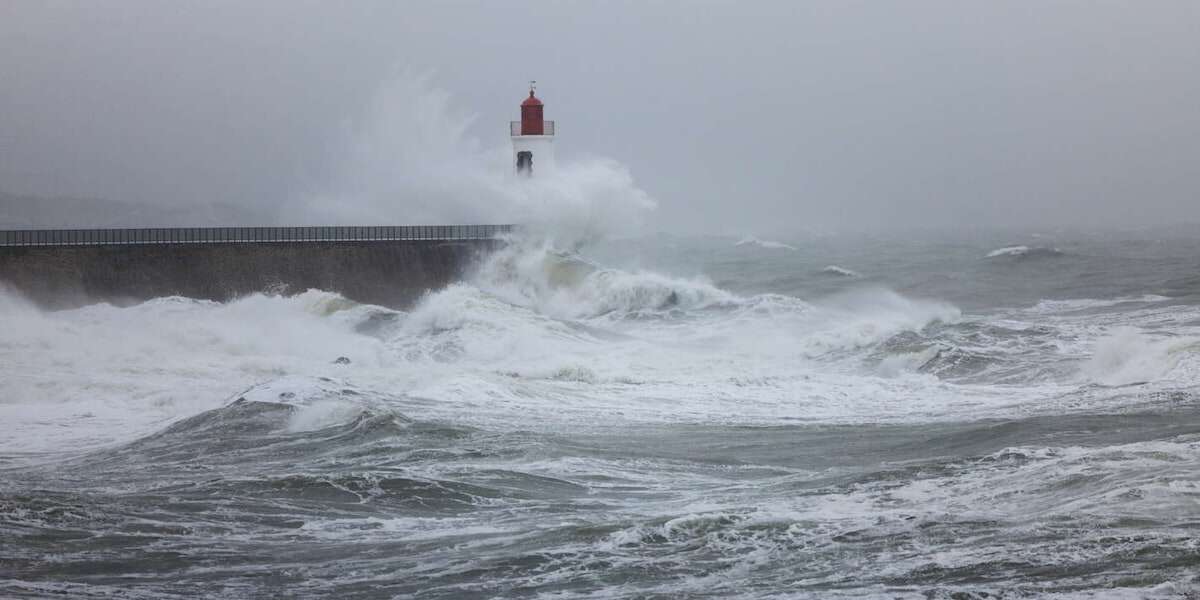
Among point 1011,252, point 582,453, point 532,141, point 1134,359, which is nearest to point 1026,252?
point 1011,252

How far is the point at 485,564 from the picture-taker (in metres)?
6.72

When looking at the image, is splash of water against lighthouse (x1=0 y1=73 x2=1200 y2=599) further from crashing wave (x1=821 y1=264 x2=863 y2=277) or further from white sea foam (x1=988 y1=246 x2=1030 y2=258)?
white sea foam (x1=988 y1=246 x2=1030 y2=258)

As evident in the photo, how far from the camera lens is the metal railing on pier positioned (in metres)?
20.8

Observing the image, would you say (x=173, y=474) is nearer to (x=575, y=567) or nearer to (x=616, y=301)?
(x=575, y=567)

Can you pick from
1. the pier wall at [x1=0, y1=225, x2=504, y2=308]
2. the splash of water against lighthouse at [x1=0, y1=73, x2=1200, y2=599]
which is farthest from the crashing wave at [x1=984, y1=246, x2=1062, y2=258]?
the pier wall at [x1=0, y1=225, x2=504, y2=308]

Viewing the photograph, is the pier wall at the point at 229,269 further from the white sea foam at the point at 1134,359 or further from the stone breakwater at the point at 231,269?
the white sea foam at the point at 1134,359

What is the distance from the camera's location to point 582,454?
9.91m

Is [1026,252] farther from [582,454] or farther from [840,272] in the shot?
[582,454]

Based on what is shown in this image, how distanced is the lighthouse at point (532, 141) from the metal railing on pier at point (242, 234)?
196 centimetres

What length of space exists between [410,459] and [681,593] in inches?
151

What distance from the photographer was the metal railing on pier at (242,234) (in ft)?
68.2

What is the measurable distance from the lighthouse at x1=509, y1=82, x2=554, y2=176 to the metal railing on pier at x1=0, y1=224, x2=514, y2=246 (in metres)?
1.96

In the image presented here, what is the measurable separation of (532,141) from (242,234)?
6762mm

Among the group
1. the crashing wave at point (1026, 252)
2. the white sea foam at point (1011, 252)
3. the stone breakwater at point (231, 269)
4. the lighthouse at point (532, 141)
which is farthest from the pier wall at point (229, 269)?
the white sea foam at point (1011, 252)
